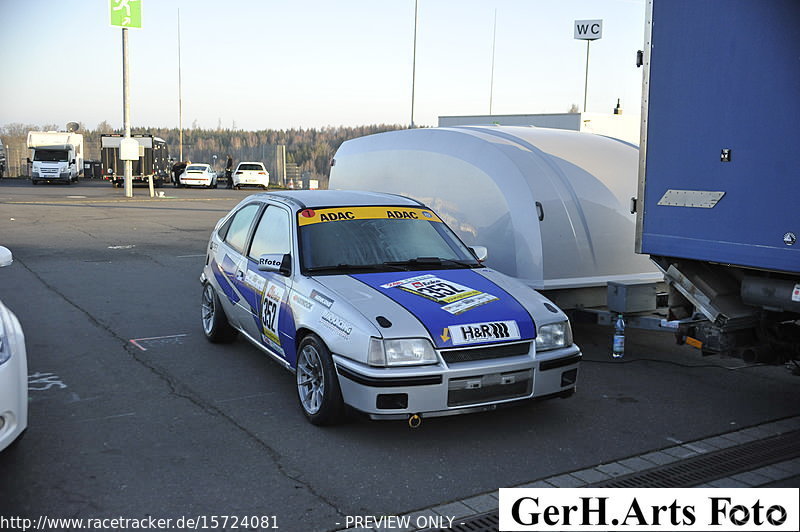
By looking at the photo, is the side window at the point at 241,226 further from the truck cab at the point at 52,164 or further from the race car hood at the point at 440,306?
the truck cab at the point at 52,164

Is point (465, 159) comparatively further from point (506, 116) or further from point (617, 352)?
point (506, 116)

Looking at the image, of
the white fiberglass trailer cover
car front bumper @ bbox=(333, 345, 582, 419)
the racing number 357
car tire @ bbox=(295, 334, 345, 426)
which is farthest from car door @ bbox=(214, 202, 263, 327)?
the white fiberglass trailer cover

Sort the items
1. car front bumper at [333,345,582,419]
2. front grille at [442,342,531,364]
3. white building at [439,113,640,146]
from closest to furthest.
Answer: car front bumper at [333,345,582,419] < front grille at [442,342,531,364] < white building at [439,113,640,146]

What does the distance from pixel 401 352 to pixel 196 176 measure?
38657mm

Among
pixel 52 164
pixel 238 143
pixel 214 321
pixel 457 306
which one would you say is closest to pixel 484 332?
pixel 457 306

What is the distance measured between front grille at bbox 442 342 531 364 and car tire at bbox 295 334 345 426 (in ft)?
2.52

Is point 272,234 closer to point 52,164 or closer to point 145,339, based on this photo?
point 145,339

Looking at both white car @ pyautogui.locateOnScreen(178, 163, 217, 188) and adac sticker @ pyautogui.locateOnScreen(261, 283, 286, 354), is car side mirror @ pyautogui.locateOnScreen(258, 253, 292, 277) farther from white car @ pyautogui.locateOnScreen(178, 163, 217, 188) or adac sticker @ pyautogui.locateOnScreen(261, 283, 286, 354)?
white car @ pyautogui.locateOnScreen(178, 163, 217, 188)

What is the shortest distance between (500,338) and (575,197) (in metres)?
2.97

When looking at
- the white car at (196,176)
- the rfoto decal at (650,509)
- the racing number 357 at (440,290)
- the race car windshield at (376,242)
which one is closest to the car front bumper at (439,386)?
the racing number 357 at (440,290)

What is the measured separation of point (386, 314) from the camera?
16.5 ft

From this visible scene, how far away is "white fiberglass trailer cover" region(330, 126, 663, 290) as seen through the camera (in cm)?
737

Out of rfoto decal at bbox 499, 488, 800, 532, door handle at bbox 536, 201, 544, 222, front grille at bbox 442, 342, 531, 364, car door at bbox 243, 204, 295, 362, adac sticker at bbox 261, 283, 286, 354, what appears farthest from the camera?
door handle at bbox 536, 201, 544, 222

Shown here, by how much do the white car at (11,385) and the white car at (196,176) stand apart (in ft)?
126
